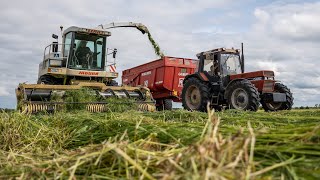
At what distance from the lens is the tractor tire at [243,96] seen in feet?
36.5

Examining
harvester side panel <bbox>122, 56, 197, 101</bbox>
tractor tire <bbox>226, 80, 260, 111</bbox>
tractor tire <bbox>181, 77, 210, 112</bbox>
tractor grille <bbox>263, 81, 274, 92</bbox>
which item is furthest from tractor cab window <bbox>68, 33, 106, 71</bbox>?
tractor grille <bbox>263, 81, 274, 92</bbox>

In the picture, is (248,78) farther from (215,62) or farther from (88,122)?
(88,122)

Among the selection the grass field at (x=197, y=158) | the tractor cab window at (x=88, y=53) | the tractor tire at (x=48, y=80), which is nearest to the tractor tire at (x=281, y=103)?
the tractor cab window at (x=88, y=53)

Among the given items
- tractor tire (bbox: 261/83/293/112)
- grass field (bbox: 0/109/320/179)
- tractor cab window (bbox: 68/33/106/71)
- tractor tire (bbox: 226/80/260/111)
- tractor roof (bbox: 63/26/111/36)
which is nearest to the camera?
grass field (bbox: 0/109/320/179)

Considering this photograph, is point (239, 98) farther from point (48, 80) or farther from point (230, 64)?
point (48, 80)

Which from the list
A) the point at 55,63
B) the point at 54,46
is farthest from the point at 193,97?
the point at 54,46

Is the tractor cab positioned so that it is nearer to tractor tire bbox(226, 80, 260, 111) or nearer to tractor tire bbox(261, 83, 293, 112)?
tractor tire bbox(226, 80, 260, 111)

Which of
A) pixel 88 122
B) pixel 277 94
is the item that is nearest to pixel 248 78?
pixel 277 94

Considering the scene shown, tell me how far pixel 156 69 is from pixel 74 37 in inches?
203

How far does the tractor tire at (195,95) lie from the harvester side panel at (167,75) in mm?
3403

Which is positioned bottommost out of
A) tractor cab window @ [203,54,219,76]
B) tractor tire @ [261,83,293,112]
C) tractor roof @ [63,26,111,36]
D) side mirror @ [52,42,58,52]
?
tractor tire @ [261,83,293,112]

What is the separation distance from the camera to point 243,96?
456 inches

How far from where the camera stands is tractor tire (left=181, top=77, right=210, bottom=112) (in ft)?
42.9

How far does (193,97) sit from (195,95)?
0.39 ft
